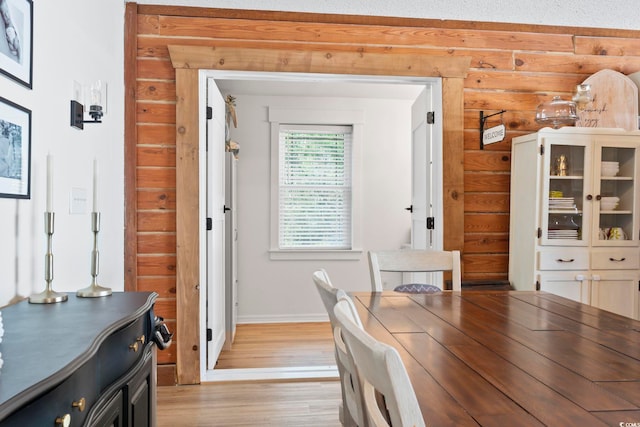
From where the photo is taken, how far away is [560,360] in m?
1.14

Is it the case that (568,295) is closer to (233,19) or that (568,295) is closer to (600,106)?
(600,106)

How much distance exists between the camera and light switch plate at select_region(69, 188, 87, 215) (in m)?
2.05

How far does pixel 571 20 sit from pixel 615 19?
0.30 meters

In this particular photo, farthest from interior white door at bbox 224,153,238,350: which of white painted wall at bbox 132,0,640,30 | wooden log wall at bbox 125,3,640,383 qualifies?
white painted wall at bbox 132,0,640,30

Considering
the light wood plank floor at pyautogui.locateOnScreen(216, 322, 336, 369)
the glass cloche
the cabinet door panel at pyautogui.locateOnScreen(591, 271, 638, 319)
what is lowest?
the light wood plank floor at pyautogui.locateOnScreen(216, 322, 336, 369)

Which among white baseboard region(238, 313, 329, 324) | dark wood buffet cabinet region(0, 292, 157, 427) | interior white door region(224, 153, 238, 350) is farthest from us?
white baseboard region(238, 313, 329, 324)

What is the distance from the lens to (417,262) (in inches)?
93.0

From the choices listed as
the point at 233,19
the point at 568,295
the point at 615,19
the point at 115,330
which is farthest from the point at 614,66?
the point at 115,330

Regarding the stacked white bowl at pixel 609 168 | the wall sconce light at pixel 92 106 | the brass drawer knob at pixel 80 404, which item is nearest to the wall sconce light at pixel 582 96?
the stacked white bowl at pixel 609 168

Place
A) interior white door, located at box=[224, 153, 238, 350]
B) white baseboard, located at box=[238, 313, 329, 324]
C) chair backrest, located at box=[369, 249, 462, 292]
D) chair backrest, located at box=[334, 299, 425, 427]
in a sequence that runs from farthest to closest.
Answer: white baseboard, located at box=[238, 313, 329, 324], interior white door, located at box=[224, 153, 238, 350], chair backrest, located at box=[369, 249, 462, 292], chair backrest, located at box=[334, 299, 425, 427]

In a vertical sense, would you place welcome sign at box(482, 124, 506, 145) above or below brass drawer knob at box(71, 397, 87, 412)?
above

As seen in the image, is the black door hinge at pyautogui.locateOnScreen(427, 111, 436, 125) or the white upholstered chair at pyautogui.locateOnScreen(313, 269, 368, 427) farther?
the black door hinge at pyautogui.locateOnScreen(427, 111, 436, 125)

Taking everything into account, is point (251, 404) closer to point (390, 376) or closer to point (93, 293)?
point (93, 293)

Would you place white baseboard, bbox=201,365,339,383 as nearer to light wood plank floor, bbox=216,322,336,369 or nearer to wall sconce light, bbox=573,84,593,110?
light wood plank floor, bbox=216,322,336,369
